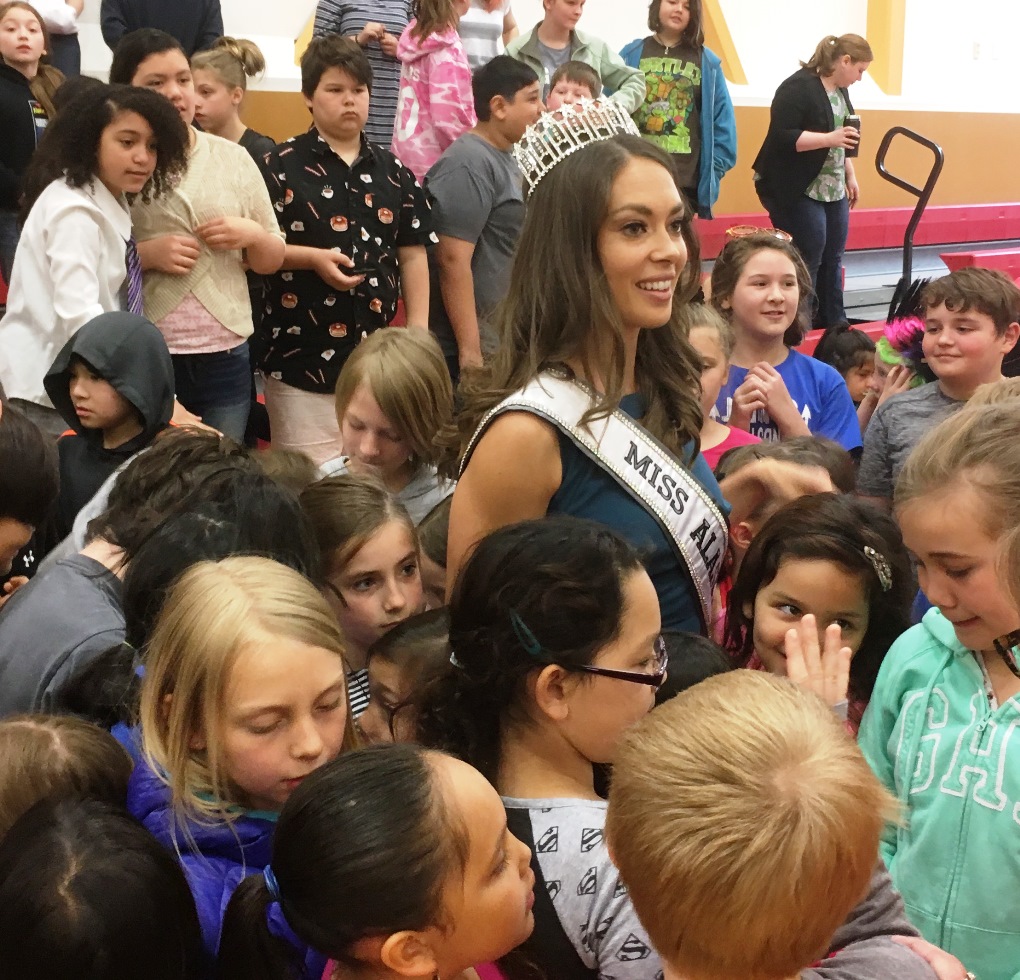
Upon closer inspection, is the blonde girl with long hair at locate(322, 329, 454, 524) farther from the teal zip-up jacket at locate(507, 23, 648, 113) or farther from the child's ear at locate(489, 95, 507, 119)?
the teal zip-up jacket at locate(507, 23, 648, 113)

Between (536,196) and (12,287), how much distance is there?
1756mm

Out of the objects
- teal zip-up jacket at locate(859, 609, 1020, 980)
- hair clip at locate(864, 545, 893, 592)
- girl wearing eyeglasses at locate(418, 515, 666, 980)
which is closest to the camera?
girl wearing eyeglasses at locate(418, 515, 666, 980)

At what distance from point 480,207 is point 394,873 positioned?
286 cm

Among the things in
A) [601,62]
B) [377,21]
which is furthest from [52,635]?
[601,62]

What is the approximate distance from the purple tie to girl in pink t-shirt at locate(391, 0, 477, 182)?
4.43ft

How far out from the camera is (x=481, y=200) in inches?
144

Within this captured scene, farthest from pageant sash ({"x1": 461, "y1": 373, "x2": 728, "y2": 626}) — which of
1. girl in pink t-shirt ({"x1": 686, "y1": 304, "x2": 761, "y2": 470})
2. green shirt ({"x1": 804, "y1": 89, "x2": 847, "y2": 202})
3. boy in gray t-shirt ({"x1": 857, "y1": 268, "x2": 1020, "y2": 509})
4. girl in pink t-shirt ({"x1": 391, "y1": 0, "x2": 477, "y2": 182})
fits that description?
green shirt ({"x1": 804, "y1": 89, "x2": 847, "y2": 202})

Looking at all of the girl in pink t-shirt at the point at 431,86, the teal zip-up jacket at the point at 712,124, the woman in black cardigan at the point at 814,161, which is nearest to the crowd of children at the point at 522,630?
the girl in pink t-shirt at the point at 431,86

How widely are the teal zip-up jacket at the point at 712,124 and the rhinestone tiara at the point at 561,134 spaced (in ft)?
11.6

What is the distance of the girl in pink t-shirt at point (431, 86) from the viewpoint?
157 inches

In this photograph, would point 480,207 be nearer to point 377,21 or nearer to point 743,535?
point 377,21

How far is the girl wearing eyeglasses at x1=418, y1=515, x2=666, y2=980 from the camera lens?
1312 mm

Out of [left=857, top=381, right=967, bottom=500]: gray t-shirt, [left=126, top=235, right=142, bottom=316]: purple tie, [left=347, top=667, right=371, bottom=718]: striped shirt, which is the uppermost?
[left=126, top=235, right=142, bottom=316]: purple tie

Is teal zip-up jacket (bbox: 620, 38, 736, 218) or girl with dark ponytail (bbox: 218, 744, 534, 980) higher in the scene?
teal zip-up jacket (bbox: 620, 38, 736, 218)
